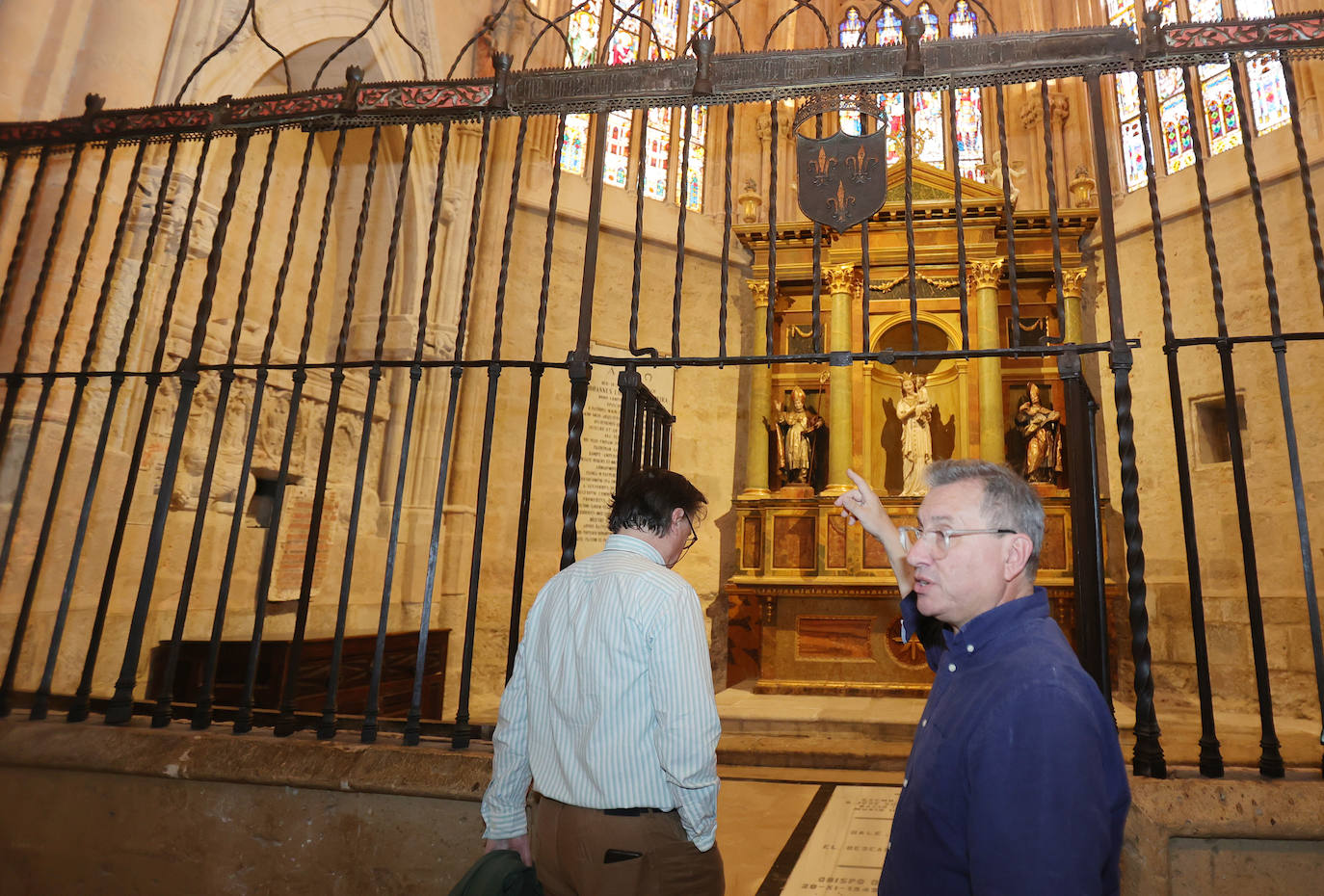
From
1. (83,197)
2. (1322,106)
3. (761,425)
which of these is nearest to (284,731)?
(83,197)

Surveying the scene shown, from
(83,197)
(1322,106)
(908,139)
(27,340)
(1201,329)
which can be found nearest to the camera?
(27,340)

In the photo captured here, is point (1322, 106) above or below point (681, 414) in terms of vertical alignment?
above

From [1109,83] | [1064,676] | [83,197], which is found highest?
[1109,83]

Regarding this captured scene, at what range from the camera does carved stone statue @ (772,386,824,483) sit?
326 inches

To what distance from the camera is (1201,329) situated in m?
7.86

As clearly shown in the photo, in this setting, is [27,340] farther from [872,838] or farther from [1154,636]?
[1154,636]

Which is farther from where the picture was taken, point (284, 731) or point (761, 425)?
point (761, 425)

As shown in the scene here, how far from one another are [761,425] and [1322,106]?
6261 mm

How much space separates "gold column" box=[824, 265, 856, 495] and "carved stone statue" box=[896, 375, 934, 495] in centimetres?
58

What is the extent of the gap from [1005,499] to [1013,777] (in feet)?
1.52

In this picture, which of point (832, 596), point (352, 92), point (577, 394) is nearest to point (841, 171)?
point (577, 394)

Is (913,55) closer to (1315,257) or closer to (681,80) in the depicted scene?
(681,80)

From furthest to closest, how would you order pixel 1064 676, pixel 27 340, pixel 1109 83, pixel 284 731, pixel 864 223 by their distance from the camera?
pixel 1109 83, pixel 27 340, pixel 864 223, pixel 284 731, pixel 1064 676

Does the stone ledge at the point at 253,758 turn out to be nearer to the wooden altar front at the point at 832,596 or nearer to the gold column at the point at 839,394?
the wooden altar front at the point at 832,596
